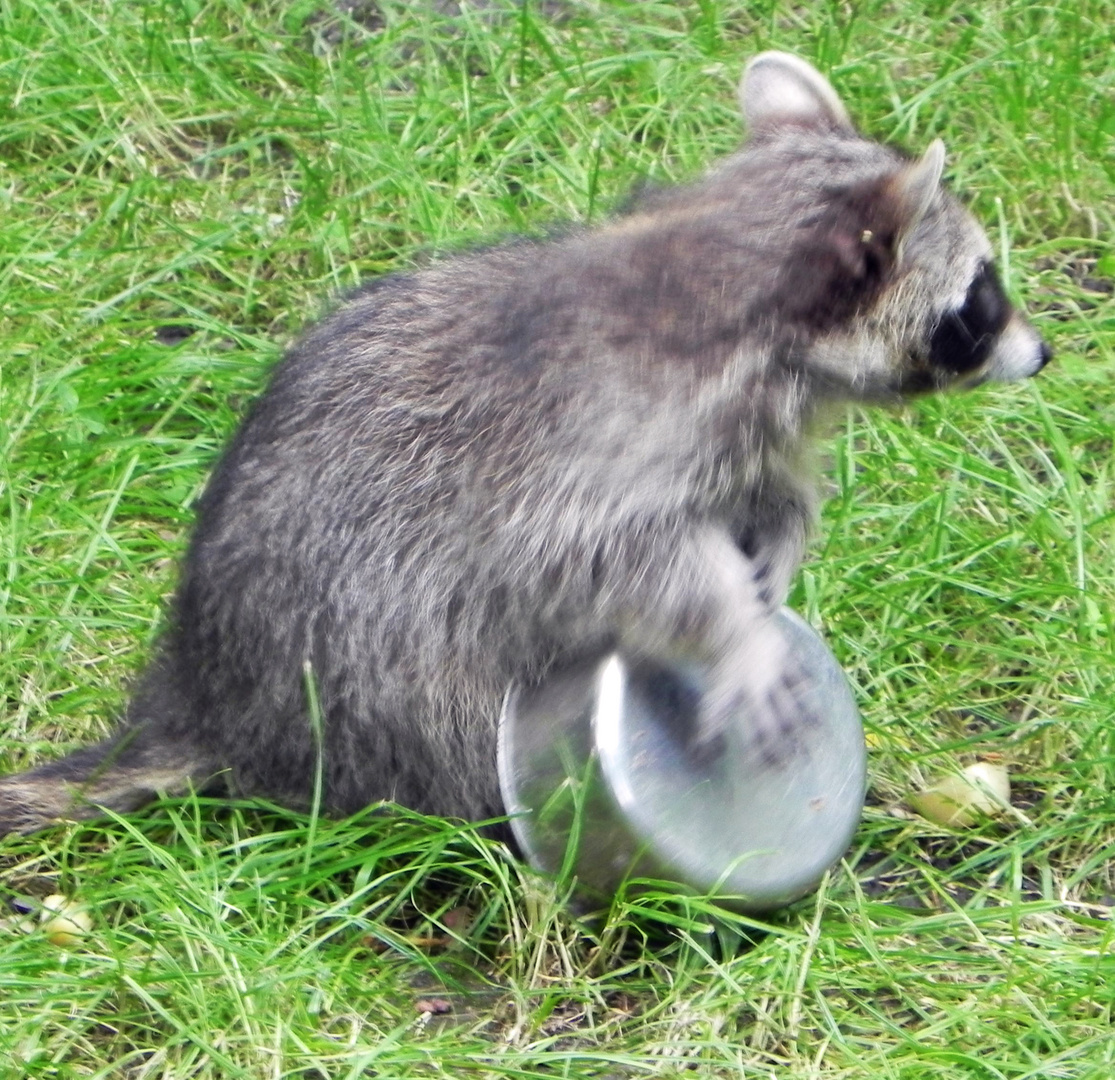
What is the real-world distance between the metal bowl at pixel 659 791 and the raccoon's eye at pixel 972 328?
2.42ft

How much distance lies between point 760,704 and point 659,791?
25 cm

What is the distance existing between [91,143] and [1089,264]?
2.72m

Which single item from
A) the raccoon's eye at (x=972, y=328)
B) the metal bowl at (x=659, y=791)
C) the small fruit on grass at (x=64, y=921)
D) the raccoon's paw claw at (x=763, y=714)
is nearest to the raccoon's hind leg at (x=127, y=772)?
the small fruit on grass at (x=64, y=921)

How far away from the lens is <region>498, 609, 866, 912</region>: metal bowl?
9.93 ft

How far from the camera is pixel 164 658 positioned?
11.3 ft

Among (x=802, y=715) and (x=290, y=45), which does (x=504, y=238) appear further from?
(x=290, y=45)

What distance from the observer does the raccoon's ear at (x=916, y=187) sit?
2945 millimetres

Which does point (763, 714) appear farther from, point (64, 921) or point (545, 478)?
point (64, 921)

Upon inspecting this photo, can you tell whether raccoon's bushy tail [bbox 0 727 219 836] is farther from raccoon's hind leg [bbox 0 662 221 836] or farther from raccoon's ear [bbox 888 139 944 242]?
raccoon's ear [bbox 888 139 944 242]

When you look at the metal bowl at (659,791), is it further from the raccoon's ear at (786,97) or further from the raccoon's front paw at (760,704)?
the raccoon's ear at (786,97)

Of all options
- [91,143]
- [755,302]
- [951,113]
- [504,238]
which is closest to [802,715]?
[755,302]

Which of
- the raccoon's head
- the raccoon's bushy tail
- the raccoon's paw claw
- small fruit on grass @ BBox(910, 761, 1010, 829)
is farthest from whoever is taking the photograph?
small fruit on grass @ BBox(910, 761, 1010, 829)

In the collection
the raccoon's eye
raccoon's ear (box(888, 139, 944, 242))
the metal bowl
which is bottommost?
the metal bowl

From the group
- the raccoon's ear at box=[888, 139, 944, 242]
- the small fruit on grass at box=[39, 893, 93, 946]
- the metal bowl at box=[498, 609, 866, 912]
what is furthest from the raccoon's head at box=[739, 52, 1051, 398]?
the small fruit on grass at box=[39, 893, 93, 946]
